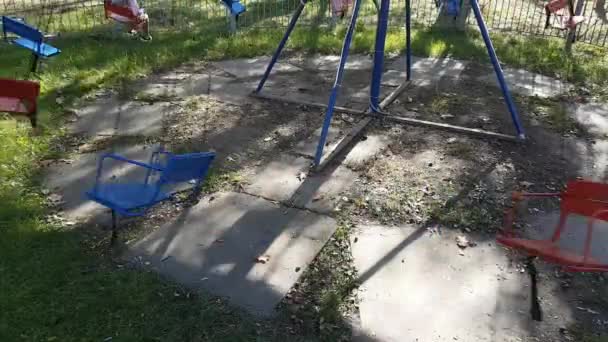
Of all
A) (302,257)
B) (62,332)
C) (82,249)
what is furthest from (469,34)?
(62,332)

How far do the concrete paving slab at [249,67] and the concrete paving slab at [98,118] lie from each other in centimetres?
184

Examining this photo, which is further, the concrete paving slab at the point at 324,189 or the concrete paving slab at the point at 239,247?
the concrete paving slab at the point at 324,189

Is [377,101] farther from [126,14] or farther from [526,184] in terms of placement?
[126,14]

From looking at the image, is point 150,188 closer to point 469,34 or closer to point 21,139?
point 21,139

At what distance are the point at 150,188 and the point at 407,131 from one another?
300 cm

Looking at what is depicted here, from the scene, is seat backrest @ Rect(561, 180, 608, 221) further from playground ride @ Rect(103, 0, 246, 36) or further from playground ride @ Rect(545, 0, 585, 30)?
playground ride @ Rect(103, 0, 246, 36)

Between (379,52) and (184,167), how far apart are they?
3.08 m

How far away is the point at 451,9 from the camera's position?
9.43 m

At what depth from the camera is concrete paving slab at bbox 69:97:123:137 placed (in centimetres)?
595

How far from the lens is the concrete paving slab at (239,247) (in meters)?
3.59

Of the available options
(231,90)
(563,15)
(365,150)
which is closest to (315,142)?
(365,150)

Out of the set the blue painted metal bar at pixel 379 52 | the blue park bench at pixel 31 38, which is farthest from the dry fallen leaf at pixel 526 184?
the blue park bench at pixel 31 38

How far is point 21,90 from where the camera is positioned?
4633mm

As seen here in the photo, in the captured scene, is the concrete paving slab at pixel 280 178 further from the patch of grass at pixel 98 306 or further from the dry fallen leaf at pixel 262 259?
the patch of grass at pixel 98 306
